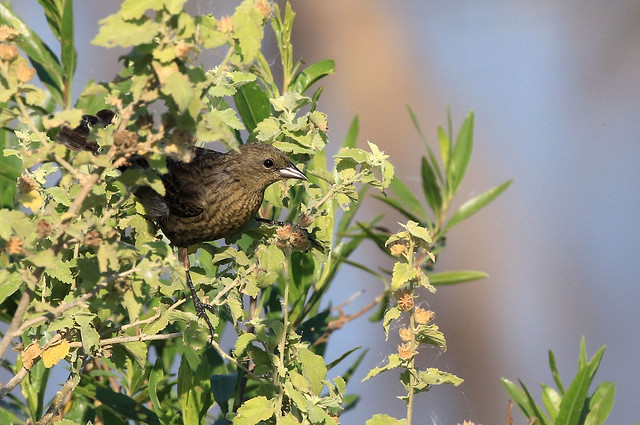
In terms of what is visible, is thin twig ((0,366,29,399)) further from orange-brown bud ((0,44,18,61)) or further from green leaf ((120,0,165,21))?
green leaf ((120,0,165,21))

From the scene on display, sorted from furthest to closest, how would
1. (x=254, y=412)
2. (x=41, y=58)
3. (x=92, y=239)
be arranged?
(x=41, y=58), (x=254, y=412), (x=92, y=239)


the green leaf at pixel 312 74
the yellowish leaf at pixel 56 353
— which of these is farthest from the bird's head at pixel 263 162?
the yellowish leaf at pixel 56 353

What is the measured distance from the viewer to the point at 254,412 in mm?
2092

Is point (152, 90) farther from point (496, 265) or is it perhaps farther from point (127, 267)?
point (496, 265)

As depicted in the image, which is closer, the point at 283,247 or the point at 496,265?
the point at 283,247

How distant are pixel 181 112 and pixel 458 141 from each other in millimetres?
2385

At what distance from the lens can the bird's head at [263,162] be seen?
10.7ft

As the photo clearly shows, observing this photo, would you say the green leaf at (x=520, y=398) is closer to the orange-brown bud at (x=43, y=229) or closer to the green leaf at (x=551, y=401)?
the green leaf at (x=551, y=401)

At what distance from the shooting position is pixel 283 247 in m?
2.38

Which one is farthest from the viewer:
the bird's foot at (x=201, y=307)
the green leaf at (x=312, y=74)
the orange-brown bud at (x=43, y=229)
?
the green leaf at (x=312, y=74)

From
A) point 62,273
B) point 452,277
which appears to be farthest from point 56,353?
point 452,277

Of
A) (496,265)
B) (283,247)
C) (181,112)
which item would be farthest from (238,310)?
(496,265)

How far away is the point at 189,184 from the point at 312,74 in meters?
0.82

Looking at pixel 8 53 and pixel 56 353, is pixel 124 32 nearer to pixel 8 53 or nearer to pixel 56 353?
pixel 8 53
